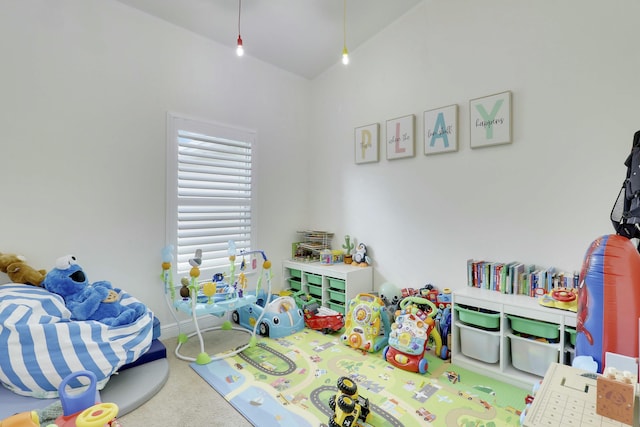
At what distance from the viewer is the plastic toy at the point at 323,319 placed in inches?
127

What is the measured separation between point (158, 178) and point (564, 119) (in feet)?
11.4

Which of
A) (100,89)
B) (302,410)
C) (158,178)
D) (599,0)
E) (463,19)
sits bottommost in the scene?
(302,410)

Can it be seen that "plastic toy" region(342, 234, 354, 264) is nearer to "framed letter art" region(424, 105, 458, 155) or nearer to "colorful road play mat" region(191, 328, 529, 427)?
"colorful road play mat" region(191, 328, 529, 427)

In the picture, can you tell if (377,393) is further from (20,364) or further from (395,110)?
(395,110)

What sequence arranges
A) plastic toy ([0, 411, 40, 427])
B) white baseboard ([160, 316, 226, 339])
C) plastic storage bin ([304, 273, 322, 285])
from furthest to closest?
plastic storage bin ([304, 273, 322, 285]) < white baseboard ([160, 316, 226, 339]) < plastic toy ([0, 411, 40, 427])

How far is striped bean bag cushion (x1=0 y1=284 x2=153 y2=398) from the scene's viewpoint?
5.93 ft

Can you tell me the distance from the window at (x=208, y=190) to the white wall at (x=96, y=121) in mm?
115

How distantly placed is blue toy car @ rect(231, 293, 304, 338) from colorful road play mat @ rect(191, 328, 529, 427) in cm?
25

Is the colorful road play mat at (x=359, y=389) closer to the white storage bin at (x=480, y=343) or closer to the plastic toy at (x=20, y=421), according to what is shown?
the white storage bin at (x=480, y=343)

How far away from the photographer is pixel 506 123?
2.64m

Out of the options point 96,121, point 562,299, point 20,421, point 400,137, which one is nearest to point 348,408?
point 20,421

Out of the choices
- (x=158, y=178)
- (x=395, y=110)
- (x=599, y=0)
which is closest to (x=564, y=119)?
(x=599, y=0)

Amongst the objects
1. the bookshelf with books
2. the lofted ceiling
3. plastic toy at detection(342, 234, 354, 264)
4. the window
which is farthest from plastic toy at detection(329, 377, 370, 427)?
the lofted ceiling

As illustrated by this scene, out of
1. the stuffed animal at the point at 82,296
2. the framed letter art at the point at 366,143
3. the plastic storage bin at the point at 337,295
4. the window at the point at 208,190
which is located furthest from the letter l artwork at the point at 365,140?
the stuffed animal at the point at 82,296
